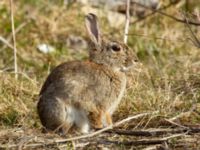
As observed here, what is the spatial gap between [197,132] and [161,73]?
182 cm

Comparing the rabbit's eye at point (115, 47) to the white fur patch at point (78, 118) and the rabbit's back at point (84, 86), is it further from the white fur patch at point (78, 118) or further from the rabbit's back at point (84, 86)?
the white fur patch at point (78, 118)

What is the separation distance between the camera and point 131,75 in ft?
22.6

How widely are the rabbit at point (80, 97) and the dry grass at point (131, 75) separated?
214 millimetres

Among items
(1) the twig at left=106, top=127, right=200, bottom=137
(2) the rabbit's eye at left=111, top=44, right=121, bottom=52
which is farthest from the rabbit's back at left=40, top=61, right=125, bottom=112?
(1) the twig at left=106, top=127, right=200, bottom=137

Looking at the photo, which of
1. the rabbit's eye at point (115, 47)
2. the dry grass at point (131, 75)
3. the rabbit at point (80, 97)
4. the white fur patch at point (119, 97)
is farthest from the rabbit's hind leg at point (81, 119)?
the rabbit's eye at point (115, 47)

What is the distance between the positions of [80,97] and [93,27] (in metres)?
0.77

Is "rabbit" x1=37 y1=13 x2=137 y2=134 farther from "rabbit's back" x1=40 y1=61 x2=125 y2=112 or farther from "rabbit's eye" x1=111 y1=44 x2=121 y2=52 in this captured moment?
"rabbit's eye" x1=111 y1=44 x2=121 y2=52

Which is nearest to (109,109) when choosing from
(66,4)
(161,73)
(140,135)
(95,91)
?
(95,91)

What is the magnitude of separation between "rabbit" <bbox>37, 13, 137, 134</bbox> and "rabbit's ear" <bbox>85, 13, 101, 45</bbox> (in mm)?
228

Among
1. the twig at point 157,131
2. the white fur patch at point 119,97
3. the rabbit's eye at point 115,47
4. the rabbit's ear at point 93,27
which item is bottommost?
the twig at point 157,131

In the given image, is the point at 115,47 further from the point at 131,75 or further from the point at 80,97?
the point at 131,75

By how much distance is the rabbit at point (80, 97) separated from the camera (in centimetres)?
574

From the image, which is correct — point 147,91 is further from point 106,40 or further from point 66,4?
point 66,4

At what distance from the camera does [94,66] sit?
6039 mm
